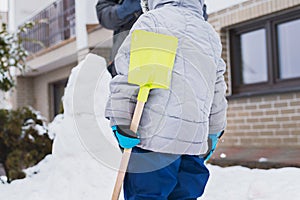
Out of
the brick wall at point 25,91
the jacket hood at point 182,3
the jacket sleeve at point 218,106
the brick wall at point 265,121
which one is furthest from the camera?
the brick wall at point 25,91

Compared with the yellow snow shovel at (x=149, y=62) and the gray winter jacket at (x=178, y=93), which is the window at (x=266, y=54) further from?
the yellow snow shovel at (x=149, y=62)

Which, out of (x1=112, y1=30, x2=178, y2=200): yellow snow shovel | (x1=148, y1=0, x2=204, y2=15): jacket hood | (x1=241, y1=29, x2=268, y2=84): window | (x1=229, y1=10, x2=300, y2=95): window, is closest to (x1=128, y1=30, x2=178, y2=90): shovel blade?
(x1=112, y1=30, x2=178, y2=200): yellow snow shovel

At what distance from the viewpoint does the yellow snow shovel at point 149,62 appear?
6.31ft

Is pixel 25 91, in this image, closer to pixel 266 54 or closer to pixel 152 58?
pixel 266 54

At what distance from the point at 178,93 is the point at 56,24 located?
1174 cm

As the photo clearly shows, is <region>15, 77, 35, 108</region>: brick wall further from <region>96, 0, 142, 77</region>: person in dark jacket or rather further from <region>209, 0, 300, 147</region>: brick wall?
<region>96, 0, 142, 77</region>: person in dark jacket

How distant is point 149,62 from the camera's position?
6.43 feet

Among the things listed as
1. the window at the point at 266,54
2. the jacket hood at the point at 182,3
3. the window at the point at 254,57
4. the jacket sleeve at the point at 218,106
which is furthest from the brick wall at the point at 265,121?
the jacket hood at the point at 182,3

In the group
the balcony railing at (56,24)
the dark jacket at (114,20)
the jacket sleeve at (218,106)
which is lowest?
the jacket sleeve at (218,106)

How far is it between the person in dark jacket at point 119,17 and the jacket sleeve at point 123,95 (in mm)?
1217

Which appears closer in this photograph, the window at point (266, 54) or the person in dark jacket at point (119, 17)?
the person in dark jacket at point (119, 17)

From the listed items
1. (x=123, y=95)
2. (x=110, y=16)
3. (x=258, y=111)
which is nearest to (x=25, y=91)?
(x=258, y=111)

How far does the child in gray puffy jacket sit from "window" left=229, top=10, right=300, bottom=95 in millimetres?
3661

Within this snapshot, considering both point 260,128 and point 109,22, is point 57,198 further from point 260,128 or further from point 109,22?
point 260,128
